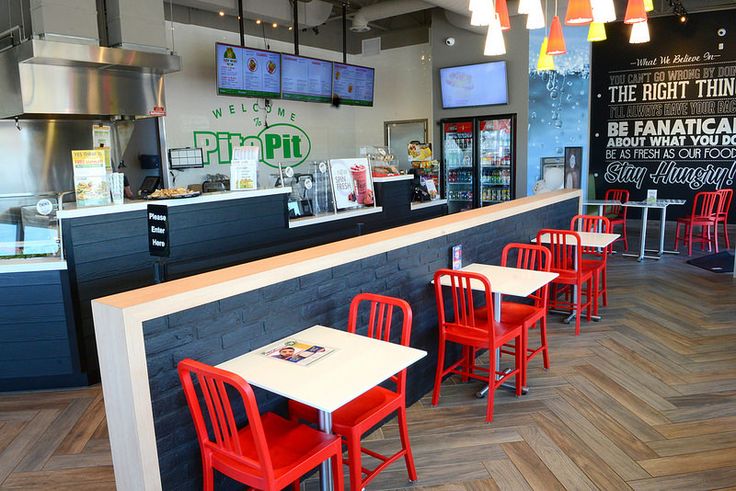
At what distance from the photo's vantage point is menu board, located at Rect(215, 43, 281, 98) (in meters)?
6.67

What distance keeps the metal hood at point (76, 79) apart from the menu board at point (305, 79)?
1.99 metres

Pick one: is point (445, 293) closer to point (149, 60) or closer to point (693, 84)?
point (149, 60)

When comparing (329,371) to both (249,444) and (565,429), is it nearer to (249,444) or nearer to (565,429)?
(249,444)

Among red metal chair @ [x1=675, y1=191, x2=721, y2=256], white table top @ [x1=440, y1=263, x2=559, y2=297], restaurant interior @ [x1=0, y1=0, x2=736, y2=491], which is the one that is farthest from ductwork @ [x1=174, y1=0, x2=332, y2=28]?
red metal chair @ [x1=675, y1=191, x2=721, y2=256]

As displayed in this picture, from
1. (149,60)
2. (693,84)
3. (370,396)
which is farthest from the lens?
(693,84)

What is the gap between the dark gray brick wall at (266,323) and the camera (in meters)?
2.11

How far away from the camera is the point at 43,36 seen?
465 centimetres

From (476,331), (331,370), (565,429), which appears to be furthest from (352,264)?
(565,429)

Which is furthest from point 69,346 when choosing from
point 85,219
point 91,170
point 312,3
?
point 312,3

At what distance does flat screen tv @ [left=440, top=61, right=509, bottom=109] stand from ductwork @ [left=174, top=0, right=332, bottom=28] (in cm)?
213

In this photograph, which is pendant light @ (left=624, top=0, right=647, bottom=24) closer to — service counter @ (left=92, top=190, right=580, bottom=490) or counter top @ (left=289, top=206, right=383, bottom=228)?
service counter @ (left=92, top=190, right=580, bottom=490)

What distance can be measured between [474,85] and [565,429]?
262 inches

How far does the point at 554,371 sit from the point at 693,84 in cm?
708

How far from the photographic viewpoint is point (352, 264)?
116 inches
